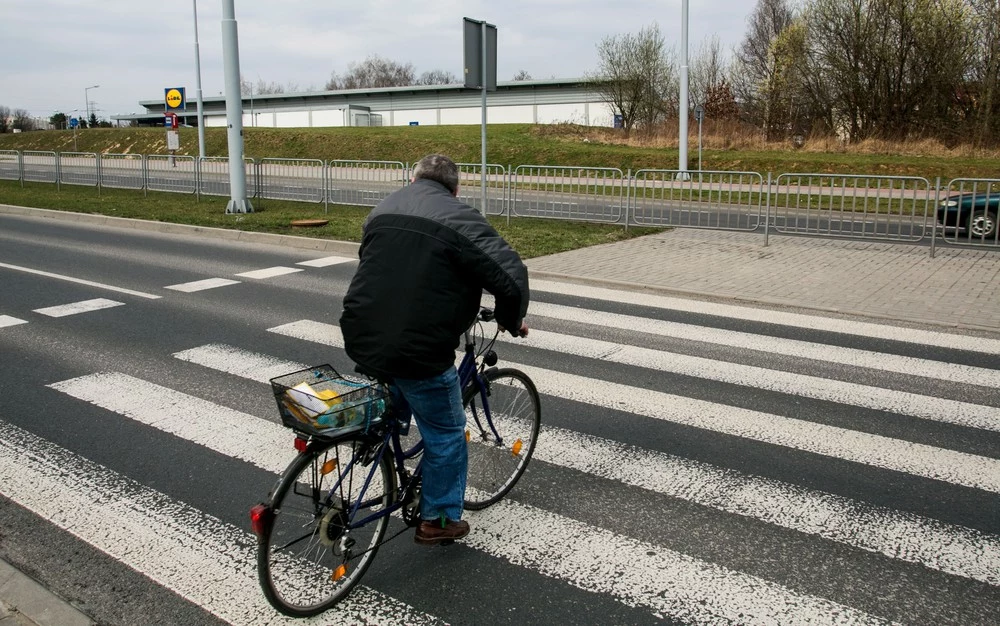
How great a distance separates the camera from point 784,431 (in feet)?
18.3

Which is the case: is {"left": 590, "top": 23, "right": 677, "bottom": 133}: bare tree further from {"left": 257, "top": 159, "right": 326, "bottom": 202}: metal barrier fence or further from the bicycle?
the bicycle

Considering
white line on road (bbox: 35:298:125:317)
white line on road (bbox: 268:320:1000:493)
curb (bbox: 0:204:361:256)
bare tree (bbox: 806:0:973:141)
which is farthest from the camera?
bare tree (bbox: 806:0:973:141)

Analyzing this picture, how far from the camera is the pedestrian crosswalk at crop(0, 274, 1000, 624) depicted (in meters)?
3.63

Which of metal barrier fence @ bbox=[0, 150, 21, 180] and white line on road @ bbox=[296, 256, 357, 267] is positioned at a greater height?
metal barrier fence @ bbox=[0, 150, 21, 180]

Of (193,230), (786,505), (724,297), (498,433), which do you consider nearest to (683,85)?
(193,230)

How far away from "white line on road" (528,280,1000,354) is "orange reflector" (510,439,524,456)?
442cm

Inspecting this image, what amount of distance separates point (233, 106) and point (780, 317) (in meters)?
11.8

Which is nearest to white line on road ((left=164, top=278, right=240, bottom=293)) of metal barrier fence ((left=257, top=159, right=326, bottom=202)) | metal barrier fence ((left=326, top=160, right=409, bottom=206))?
metal barrier fence ((left=326, top=160, right=409, bottom=206))

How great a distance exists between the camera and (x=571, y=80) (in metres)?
64.9

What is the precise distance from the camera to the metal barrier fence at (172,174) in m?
21.5

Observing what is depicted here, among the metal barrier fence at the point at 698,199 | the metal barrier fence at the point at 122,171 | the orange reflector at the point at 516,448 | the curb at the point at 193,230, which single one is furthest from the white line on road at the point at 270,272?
the metal barrier fence at the point at 122,171

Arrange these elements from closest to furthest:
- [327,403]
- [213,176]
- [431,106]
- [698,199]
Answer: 1. [327,403]
2. [698,199]
3. [213,176]
4. [431,106]

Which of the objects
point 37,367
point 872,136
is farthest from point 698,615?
point 872,136

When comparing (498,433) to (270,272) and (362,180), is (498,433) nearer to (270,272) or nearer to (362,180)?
(270,272)
